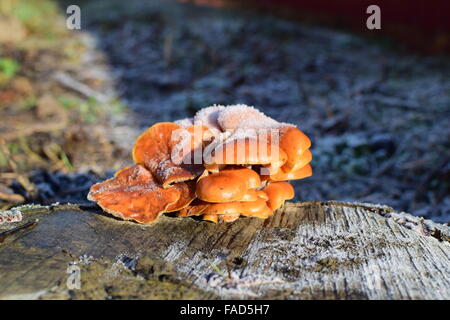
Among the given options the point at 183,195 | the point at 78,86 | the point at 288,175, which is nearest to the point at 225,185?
the point at 183,195

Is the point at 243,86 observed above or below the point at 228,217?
above

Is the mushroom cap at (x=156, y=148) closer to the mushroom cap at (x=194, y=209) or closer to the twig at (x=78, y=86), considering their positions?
the mushroom cap at (x=194, y=209)

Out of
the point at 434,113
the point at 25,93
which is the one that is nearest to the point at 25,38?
the point at 25,93

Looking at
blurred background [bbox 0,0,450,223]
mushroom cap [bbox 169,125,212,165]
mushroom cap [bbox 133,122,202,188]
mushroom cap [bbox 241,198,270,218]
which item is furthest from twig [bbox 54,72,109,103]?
mushroom cap [bbox 241,198,270,218]

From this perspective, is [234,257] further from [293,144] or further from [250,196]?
[293,144]

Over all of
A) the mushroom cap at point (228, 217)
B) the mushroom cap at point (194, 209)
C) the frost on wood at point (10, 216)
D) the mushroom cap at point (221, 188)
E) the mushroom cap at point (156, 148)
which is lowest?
the mushroom cap at point (228, 217)

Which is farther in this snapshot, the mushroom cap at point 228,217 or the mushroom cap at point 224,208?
the mushroom cap at point 228,217

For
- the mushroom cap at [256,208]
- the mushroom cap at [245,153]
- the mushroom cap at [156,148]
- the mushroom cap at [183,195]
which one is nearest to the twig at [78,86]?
the mushroom cap at [156,148]
